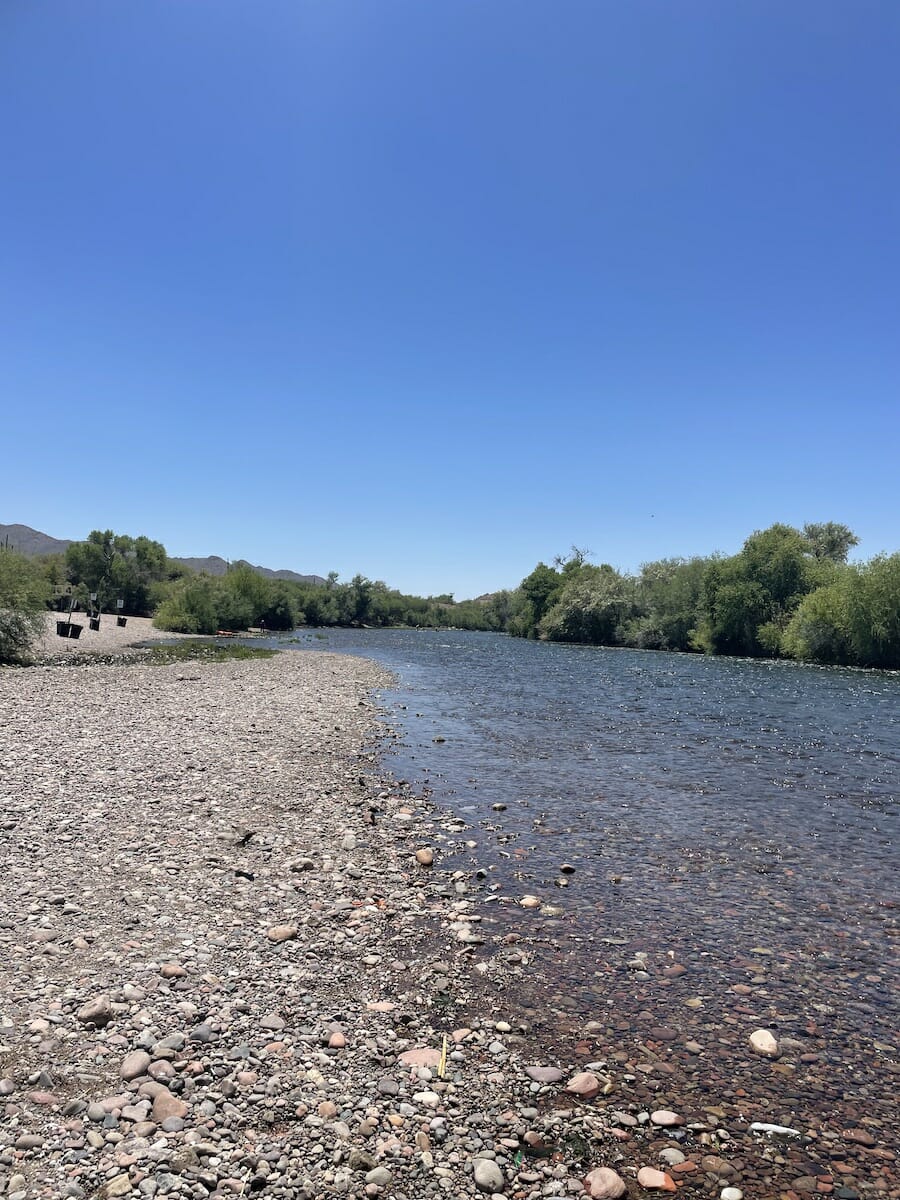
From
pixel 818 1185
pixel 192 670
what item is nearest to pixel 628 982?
pixel 818 1185

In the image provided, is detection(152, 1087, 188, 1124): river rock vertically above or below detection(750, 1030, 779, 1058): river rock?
above

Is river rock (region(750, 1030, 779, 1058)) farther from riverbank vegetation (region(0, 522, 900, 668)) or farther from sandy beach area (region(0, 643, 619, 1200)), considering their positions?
riverbank vegetation (region(0, 522, 900, 668))

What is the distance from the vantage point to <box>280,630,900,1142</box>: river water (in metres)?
6.24

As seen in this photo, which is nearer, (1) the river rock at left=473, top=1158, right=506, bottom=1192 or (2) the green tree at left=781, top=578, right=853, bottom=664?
(1) the river rock at left=473, top=1158, right=506, bottom=1192

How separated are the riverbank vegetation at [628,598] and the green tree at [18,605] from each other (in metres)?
0.07

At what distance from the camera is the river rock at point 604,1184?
4480 mm

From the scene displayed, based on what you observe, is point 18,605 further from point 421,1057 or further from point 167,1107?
point 421,1057

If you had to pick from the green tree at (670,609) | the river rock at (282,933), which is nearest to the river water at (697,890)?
the river rock at (282,933)

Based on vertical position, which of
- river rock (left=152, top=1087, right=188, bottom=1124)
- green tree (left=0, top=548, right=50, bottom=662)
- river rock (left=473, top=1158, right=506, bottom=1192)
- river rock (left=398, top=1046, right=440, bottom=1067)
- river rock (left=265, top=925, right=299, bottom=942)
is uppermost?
green tree (left=0, top=548, right=50, bottom=662)

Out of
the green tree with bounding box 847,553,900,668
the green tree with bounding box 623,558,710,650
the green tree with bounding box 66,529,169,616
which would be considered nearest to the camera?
the green tree with bounding box 847,553,900,668

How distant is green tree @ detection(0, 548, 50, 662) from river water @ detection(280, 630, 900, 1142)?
75.1 feet

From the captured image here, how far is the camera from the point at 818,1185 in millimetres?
4742

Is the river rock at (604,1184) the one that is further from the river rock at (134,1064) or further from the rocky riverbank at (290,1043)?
the river rock at (134,1064)

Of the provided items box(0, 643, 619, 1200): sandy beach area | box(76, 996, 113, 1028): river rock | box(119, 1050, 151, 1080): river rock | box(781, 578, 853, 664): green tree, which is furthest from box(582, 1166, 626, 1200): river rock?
box(781, 578, 853, 664): green tree
